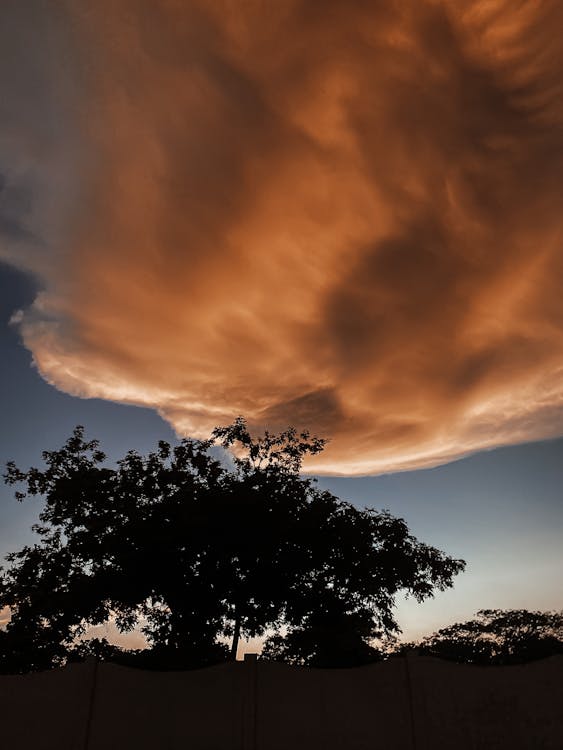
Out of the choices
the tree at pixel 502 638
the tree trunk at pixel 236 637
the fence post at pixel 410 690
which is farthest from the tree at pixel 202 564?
the tree at pixel 502 638

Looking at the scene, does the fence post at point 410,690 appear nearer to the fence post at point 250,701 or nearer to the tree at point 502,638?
the fence post at point 250,701

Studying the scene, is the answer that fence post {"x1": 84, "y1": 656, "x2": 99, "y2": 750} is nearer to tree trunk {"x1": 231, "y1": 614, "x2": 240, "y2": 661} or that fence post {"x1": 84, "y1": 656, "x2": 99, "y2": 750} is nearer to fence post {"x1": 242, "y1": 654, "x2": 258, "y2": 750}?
fence post {"x1": 242, "y1": 654, "x2": 258, "y2": 750}

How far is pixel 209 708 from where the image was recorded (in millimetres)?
12500

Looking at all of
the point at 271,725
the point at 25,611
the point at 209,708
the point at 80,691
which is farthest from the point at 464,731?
the point at 25,611

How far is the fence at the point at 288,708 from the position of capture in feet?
38.5

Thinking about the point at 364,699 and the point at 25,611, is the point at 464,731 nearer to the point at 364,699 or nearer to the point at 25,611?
the point at 364,699

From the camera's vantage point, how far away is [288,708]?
40.3ft

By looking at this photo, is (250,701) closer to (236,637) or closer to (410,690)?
(410,690)

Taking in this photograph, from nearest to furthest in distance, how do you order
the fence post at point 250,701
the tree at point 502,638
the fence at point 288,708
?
the fence at point 288,708 < the fence post at point 250,701 < the tree at point 502,638

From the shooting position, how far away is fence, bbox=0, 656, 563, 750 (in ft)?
38.5

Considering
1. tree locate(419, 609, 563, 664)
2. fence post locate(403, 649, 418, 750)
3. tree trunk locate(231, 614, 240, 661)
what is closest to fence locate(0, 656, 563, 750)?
fence post locate(403, 649, 418, 750)

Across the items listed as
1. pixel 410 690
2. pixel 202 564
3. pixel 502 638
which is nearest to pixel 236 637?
pixel 202 564

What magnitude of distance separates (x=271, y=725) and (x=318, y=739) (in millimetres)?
1034

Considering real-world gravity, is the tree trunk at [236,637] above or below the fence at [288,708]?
above
